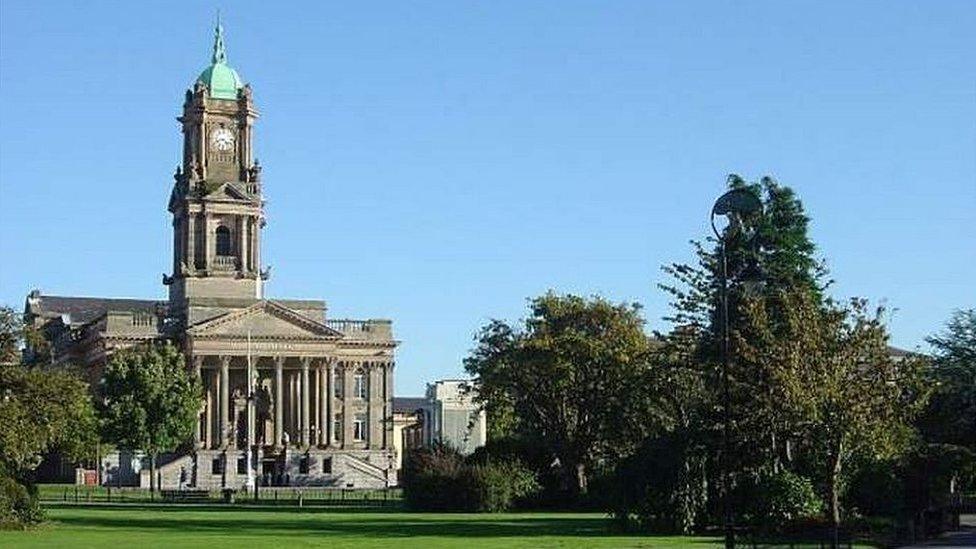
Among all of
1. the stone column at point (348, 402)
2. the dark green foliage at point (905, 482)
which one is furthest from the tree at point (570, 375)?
the stone column at point (348, 402)

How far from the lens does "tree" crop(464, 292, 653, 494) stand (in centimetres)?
8006

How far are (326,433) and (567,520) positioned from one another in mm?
73119

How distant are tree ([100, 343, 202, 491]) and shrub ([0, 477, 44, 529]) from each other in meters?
54.8

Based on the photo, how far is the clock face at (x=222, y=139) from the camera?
142275mm

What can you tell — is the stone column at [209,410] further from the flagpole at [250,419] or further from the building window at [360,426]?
the building window at [360,426]

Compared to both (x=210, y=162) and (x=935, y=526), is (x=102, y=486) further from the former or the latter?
(x=935, y=526)

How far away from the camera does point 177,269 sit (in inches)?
5615

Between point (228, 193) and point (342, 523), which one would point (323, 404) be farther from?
point (342, 523)

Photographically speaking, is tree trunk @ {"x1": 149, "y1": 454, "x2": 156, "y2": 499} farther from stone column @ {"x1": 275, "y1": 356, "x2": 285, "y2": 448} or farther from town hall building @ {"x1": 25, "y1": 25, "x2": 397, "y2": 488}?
stone column @ {"x1": 275, "y1": 356, "x2": 285, "y2": 448}

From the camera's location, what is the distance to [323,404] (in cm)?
13800

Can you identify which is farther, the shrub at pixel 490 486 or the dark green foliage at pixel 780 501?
the shrub at pixel 490 486

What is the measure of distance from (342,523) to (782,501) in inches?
726

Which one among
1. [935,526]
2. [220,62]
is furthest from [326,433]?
[935,526]

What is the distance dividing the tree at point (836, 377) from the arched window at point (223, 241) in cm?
9351
